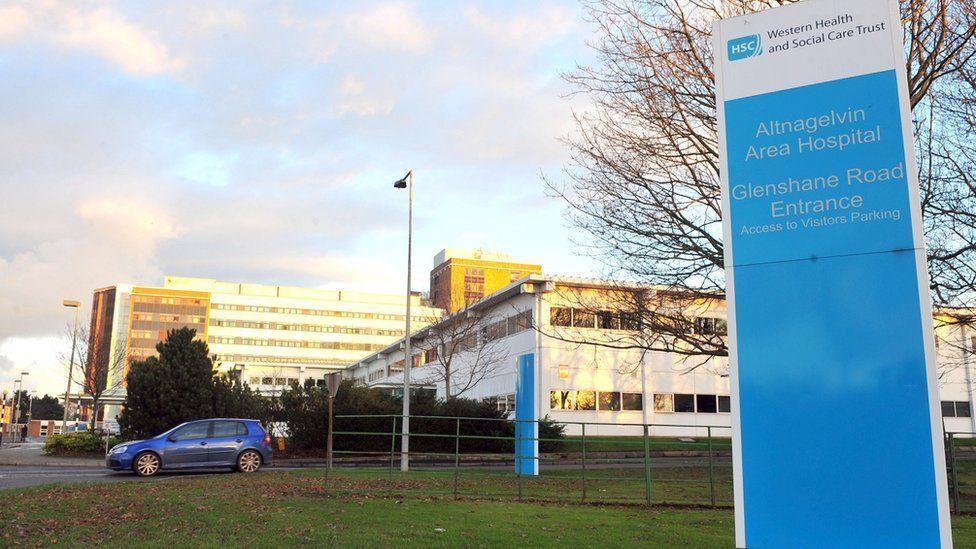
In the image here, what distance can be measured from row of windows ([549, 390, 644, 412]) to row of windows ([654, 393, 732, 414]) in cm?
121

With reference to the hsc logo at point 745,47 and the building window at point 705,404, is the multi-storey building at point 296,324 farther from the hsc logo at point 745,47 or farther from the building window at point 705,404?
the hsc logo at point 745,47

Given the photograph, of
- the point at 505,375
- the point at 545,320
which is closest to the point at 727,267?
the point at 545,320

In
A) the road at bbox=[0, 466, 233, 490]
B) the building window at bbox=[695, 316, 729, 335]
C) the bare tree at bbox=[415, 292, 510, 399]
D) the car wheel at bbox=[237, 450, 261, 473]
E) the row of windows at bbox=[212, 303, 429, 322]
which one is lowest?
the road at bbox=[0, 466, 233, 490]

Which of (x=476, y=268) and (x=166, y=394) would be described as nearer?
(x=166, y=394)

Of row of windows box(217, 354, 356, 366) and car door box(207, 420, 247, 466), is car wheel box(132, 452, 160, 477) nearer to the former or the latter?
car door box(207, 420, 247, 466)

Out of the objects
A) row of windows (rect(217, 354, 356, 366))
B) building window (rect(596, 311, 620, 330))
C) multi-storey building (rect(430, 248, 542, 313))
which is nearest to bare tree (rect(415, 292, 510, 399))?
building window (rect(596, 311, 620, 330))

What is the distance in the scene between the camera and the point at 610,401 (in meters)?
44.3

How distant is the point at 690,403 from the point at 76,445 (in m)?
30.5

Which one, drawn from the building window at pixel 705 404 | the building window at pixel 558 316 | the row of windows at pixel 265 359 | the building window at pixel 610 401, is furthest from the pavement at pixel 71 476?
the row of windows at pixel 265 359

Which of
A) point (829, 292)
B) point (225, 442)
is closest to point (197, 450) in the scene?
point (225, 442)

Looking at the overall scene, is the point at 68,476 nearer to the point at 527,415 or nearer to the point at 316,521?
the point at 527,415

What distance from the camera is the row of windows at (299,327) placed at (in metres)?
120

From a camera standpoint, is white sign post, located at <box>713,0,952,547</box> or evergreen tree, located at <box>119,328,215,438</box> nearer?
white sign post, located at <box>713,0,952,547</box>

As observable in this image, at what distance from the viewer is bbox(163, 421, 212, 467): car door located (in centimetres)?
2239
